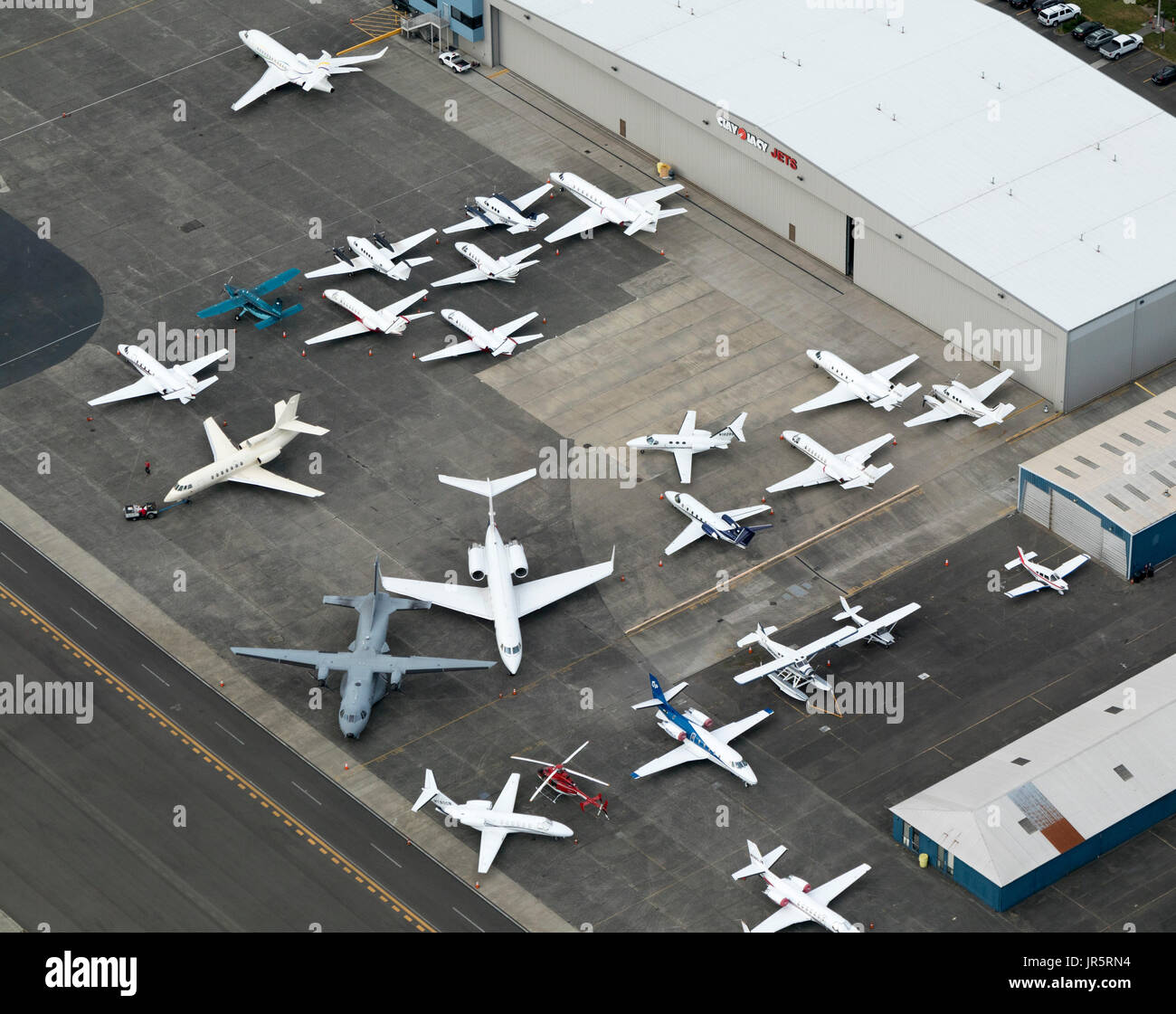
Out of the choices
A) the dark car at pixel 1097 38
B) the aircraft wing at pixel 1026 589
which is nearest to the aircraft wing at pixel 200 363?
the aircraft wing at pixel 1026 589

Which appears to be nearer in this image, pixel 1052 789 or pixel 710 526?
pixel 1052 789

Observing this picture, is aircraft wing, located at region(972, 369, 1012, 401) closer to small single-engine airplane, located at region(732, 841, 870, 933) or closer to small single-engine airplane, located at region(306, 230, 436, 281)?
small single-engine airplane, located at region(732, 841, 870, 933)

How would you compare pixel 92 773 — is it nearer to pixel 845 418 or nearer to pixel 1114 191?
pixel 845 418

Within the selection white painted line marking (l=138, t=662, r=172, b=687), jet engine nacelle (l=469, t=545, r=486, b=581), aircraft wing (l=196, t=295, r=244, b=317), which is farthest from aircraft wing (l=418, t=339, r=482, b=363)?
white painted line marking (l=138, t=662, r=172, b=687)

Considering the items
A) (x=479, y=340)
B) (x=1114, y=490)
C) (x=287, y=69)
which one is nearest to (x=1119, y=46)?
(x=1114, y=490)

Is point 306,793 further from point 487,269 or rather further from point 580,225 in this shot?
point 580,225

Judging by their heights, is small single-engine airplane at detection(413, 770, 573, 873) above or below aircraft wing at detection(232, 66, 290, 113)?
below

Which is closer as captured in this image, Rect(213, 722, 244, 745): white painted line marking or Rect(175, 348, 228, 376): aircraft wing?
Rect(213, 722, 244, 745): white painted line marking
